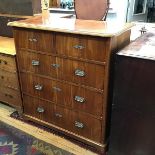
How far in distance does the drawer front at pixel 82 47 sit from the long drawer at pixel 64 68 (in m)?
0.06

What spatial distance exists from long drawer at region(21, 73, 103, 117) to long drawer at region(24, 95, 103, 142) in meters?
0.07

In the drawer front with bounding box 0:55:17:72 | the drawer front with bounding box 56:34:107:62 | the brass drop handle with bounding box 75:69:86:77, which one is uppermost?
the drawer front with bounding box 56:34:107:62

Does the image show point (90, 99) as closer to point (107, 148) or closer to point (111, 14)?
point (107, 148)

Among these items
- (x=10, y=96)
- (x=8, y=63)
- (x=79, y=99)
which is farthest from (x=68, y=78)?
(x=10, y=96)

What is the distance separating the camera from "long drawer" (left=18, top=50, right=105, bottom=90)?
60.5 inches

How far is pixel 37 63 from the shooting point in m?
1.79

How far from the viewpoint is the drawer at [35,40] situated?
165 centimetres

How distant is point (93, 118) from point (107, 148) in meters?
0.32

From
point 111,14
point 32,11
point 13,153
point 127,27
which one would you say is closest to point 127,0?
point 111,14

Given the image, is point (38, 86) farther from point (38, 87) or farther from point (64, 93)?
point (64, 93)

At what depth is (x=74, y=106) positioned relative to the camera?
5.82 feet

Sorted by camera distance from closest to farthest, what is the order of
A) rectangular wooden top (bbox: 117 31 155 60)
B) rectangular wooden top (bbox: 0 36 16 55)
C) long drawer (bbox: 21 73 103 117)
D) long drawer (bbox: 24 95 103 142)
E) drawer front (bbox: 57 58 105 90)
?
rectangular wooden top (bbox: 117 31 155 60) → drawer front (bbox: 57 58 105 90) → long drawer (bbox: 21 73 103 117) → long drawer (bbox: 24 95 103 142) → rectangular wooden top (bbox: 0 36 16 55)

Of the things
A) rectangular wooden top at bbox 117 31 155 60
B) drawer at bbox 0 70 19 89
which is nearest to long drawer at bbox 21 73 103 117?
drawer at bbox 0 70 19 89

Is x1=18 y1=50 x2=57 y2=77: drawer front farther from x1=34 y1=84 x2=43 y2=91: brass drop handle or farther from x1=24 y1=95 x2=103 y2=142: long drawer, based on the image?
x1=24 y1=95 x2=103 y2=142: long drawer
